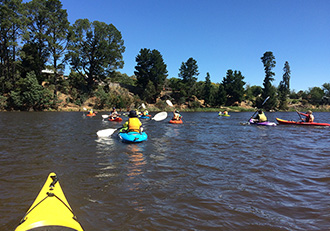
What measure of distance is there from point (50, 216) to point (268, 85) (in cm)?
6449

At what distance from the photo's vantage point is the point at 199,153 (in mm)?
7828

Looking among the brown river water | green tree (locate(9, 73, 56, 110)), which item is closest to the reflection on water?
the brown river water

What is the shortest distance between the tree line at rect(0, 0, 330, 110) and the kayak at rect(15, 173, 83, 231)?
34.9 metres

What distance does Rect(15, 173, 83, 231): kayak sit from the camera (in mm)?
2352

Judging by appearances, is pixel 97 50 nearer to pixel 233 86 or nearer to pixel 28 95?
pixel 28 95

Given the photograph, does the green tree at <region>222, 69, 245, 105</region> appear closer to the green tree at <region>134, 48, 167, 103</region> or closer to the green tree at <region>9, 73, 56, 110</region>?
the green tree at <region>134, 48, 167, 103</region>

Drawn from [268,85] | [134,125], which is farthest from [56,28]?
[268,85]

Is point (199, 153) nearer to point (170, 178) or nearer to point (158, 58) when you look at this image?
point (170, 178)

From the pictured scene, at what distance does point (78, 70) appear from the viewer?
1657 inches

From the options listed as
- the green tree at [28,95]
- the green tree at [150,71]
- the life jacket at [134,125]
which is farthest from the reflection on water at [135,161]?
the green tree at [150,71]

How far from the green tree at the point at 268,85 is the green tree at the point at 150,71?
92.0 ft

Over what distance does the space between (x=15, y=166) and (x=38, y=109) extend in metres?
33.3

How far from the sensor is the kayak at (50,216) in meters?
2.35

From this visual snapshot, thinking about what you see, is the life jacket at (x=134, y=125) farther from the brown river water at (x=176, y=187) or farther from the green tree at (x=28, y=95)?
the green tree at (x=28, y=95)
